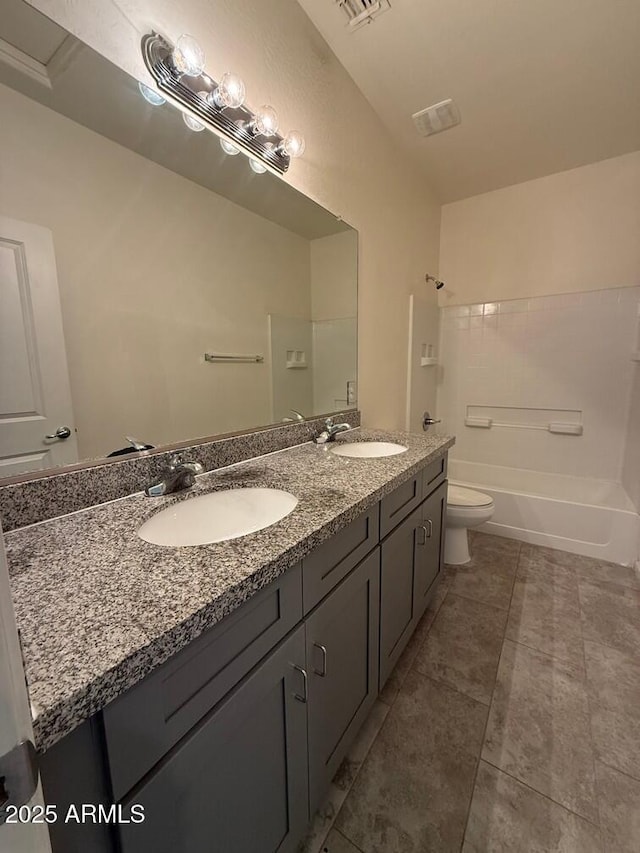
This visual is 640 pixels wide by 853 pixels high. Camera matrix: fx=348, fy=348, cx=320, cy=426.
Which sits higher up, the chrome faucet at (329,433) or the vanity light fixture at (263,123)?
the vanity light fixture at (263,123)

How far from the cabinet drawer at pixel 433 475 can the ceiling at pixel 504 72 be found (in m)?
1.72

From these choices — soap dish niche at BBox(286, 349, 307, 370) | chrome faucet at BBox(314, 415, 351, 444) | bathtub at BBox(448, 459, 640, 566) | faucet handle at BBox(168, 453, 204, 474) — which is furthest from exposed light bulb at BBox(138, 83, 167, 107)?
bathtub at BBox(448, 459, 640, 566)

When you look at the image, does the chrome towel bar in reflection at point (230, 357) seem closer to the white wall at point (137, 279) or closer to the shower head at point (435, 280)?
the white wall at point (137, 279)

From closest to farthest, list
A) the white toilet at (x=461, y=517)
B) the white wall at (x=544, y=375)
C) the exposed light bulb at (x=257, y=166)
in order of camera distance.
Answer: the exposed light bulb at (x=257, y=166), the white toilet at (x=461, y=517), the white wall at (x=544, y=375)

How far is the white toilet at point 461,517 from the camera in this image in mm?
1978

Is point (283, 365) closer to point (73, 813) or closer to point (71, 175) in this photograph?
point (71, 175)

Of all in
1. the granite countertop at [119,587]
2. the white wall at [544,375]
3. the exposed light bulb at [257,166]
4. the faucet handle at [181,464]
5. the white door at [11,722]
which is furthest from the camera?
the white wall at [544,375]

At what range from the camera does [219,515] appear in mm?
936

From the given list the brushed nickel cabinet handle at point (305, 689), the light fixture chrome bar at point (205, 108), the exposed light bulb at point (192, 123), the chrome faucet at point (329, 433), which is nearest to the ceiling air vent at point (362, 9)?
the light fixture chrome bar at point (205, 108)

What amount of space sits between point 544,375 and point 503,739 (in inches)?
88.7

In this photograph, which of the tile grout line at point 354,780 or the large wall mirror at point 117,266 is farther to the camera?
the tile grout line at point 354,780

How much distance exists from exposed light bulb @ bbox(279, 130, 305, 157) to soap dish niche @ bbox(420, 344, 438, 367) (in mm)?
1578

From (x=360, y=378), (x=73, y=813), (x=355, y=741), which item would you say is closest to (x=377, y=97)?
(x=360, y=378)

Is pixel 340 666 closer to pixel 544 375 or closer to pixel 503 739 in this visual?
pixel 503 739
